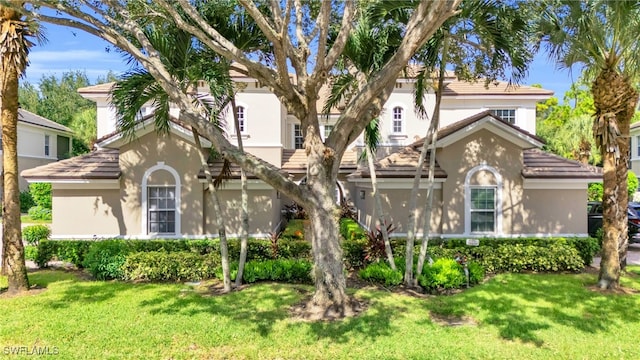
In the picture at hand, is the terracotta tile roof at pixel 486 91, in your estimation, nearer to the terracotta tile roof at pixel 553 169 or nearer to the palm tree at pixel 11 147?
the terracotta tile roof at pixel 553 169

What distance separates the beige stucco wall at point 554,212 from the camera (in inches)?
595

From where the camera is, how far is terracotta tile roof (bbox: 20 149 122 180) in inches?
555

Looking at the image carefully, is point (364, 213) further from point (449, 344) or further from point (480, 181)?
point (449, 344)

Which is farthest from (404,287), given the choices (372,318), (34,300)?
(34,300)

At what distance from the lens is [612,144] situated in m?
10.5

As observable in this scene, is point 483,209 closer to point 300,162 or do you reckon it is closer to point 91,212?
point 300,162

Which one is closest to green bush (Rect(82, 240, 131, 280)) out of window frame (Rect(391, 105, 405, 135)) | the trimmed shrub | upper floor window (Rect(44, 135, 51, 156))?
the trimmed shrub

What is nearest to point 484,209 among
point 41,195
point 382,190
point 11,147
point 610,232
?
point 382,190

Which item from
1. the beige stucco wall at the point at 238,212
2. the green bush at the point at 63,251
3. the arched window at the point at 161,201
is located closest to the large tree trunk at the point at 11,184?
the green bush at the point at 63,251

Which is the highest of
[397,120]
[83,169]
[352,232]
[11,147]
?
[397,120]

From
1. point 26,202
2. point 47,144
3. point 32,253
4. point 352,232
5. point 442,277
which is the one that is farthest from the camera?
point 47,144

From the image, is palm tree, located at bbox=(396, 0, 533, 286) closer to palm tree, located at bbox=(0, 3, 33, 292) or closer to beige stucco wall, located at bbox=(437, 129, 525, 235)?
beige stucco wall, located at bbox=(437, 129, 525, 235)

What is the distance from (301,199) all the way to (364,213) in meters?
10.5

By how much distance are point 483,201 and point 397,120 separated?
1004cm
